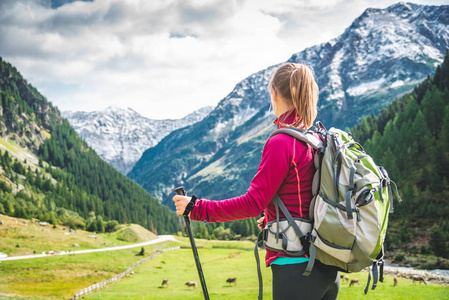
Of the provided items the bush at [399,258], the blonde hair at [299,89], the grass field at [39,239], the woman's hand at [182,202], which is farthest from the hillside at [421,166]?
the woman's hand at [182,202]

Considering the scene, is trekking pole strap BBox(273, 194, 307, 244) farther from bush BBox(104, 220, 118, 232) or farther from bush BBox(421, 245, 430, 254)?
bush BBox(104, 220, 118, 232)

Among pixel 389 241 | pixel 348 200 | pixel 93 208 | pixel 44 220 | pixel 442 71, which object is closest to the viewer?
pixel 348 200

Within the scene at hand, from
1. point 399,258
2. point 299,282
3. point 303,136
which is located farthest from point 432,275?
point 303,136

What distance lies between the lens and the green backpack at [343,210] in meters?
3.48

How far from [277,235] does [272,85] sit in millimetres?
1670

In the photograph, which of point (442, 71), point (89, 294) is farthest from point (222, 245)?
point (442, 71)

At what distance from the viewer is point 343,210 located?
3492 millimetres

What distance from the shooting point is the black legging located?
3.60 m

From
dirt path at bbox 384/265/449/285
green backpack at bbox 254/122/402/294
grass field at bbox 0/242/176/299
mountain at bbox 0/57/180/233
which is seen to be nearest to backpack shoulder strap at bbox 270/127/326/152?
green backpack at bbox 254/122/402/294

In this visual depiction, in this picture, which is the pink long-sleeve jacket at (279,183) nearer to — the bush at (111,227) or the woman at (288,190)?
the woman at (288,190)

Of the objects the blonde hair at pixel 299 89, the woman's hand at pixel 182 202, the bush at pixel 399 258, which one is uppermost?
the blonde hair at pixel 299 89

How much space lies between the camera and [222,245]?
104 metres

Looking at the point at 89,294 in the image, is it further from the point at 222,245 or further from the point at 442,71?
the point at 442,71

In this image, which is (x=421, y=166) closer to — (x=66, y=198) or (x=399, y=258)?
(x=399, y=258)
